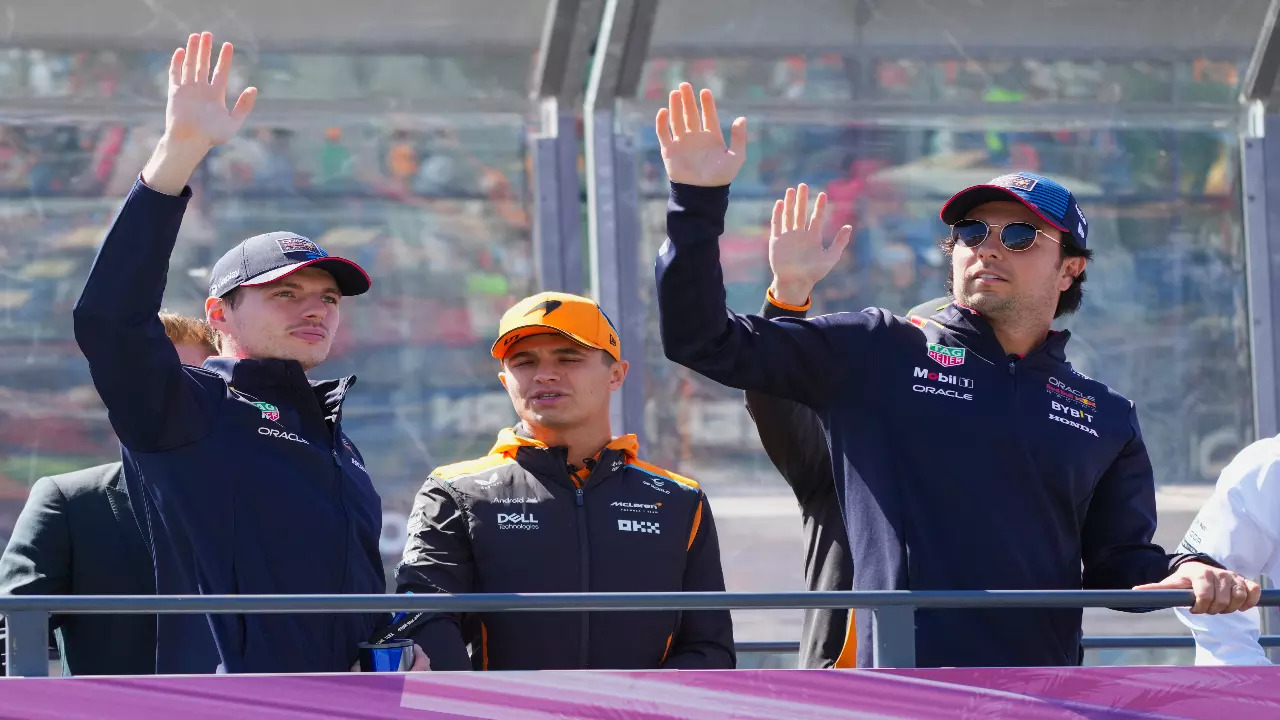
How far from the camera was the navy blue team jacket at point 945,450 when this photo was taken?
9.75ft

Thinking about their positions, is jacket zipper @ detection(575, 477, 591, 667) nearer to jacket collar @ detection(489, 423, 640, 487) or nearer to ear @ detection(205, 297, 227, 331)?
jacket collar @ detection(489, 423, 640, 487)

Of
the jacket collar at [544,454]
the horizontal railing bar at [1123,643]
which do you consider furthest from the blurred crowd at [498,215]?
the jacket collar at [544,454]

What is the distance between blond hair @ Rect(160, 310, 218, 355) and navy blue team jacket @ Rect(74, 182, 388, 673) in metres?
0.71

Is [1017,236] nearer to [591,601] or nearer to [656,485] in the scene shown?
[656,485]

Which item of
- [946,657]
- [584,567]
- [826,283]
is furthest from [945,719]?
[826,283]

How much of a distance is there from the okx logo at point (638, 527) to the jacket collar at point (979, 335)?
Result: 2.30 feet

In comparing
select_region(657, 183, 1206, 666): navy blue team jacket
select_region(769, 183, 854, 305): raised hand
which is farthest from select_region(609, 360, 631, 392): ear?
select_region(657, 183, 1206, 666): navy blue team jacket

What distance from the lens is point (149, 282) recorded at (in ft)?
8.80

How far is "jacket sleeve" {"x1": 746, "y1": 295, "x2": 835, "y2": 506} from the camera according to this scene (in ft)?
11.4

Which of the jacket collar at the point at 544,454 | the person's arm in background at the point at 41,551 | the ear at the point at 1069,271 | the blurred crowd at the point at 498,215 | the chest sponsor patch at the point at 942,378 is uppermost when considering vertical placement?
the blurred crowd at the point at 498,215

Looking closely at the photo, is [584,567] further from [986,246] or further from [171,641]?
[986,246]

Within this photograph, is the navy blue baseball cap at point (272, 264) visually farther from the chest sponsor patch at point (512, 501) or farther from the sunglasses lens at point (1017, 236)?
the sunglasses lens at point (1017, 236)

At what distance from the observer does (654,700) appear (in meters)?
2.81

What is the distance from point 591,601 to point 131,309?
898 mm
